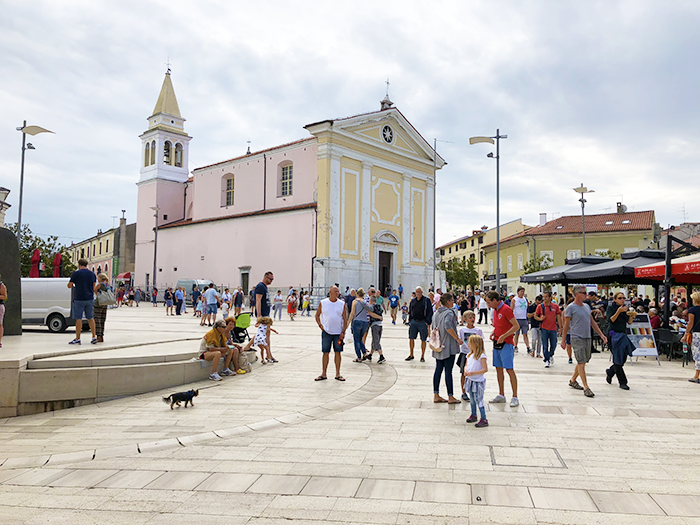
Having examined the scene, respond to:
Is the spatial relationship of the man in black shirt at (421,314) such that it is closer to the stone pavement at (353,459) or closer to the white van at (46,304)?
the stone pavement at (353,459)

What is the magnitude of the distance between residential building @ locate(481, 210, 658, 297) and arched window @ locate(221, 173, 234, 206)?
1023 inches

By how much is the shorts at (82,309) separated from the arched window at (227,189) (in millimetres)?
34946

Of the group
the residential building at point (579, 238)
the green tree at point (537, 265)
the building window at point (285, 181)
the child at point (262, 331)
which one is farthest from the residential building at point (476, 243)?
the child at point (262, 331)

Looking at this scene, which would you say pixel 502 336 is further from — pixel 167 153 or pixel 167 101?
pixel 167 101

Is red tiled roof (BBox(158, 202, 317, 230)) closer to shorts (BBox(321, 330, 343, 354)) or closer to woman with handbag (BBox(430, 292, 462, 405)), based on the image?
shorts (BBox(321, 330, 343, 354))

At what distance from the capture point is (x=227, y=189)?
45.6 m

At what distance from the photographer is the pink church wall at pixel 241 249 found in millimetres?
37438

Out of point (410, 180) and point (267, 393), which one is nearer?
point (267, 393)

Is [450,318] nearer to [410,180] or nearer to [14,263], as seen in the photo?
[14,263]

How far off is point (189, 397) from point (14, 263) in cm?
727

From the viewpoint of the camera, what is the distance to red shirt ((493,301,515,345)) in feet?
25.7

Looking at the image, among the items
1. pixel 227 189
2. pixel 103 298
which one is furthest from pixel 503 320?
pixel 227 189

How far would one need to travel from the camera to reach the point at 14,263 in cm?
1240

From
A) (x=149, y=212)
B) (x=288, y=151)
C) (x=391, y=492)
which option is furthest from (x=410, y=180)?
(x=391, y=492)
